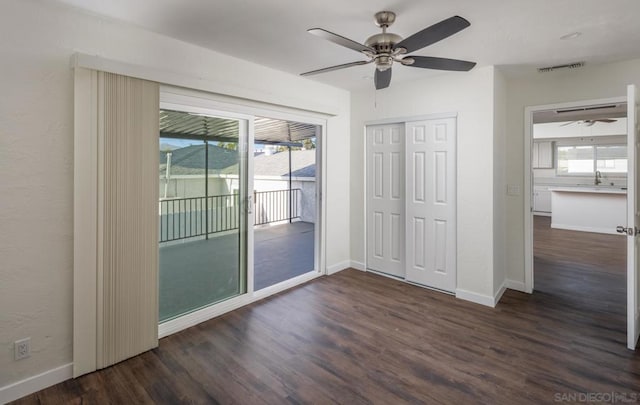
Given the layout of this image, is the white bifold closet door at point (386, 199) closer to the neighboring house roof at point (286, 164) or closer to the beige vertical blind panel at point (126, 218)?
the beige vertical blind panel at point (126, 218)

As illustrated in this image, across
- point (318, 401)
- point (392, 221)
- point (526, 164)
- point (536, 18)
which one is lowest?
point (318, 401)

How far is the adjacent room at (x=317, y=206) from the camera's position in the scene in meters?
2.04

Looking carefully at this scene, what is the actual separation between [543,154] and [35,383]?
36.1 feet

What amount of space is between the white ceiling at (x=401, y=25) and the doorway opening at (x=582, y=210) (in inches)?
37.8

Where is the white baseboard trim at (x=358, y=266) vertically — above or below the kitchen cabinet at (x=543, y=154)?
below

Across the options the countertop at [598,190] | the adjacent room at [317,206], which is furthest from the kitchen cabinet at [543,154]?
the adjacent room at [317,206]

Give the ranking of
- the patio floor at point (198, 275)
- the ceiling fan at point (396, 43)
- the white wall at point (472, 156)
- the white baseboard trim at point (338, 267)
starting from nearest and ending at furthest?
the ceiling fan at point (396, 43)
the patio floor at point (198, 275)
the white wall at point (472, 156)
the white baseboard trim at point (338, 267)

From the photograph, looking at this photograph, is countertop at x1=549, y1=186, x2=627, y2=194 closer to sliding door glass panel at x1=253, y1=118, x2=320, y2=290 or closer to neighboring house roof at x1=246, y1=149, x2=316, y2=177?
sliding door glass panel at x1=253, y1=118, x2=320, y2=290

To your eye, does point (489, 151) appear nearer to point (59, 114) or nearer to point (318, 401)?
point (318, 401)

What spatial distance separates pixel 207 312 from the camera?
3.03m

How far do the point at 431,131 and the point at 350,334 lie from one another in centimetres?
243

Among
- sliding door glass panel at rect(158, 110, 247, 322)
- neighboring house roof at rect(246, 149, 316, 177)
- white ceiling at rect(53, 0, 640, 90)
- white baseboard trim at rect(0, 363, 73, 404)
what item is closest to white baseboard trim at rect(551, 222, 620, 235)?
white ceiling at rect(53, 0, 640, 90)

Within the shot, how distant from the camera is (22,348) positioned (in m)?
2.02

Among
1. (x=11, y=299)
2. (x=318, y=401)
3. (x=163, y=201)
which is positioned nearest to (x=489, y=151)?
(x=318, y=401)
